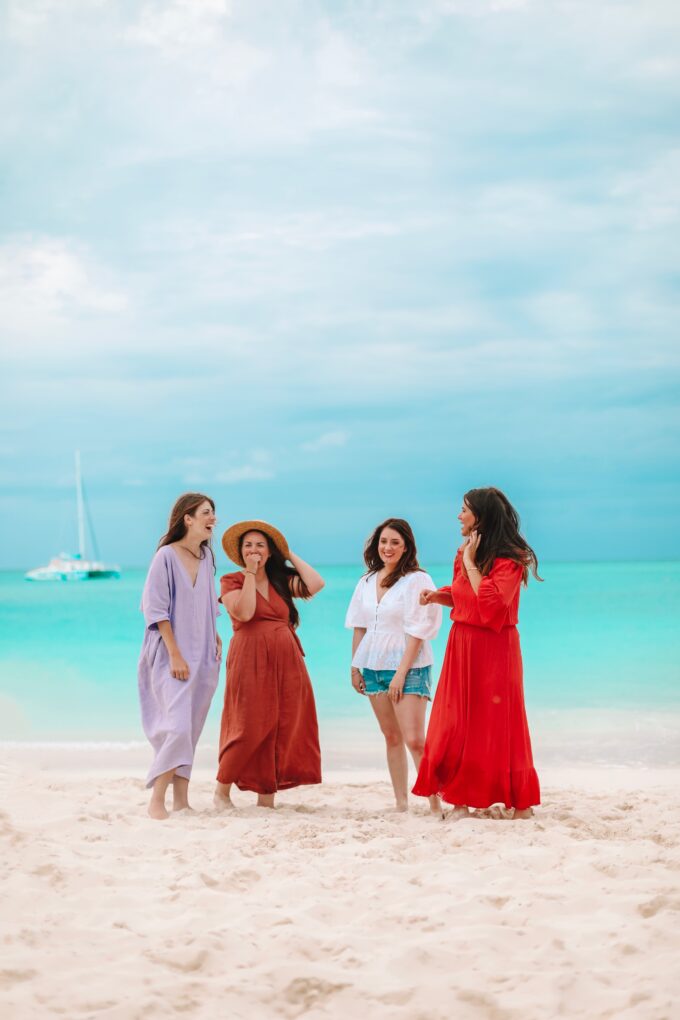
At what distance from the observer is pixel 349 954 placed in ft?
11.3

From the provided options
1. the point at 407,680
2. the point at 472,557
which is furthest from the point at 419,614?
the point at 472,557

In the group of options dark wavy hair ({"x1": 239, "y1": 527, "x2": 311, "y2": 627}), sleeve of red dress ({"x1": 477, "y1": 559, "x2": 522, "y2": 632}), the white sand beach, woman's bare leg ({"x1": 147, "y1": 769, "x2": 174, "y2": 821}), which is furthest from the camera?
dark wavy hair ({"x1": 239, "y1": 527, "x2": 311, "y2": 627})

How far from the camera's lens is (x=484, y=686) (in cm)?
543

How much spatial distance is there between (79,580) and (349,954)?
70149 millimetres

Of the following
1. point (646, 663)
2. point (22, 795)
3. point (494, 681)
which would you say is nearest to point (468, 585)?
point (494, 681)

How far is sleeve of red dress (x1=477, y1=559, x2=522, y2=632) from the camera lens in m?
5.30

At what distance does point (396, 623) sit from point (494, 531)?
31.9 inches

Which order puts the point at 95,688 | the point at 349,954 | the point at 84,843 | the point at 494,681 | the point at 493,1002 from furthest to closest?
the point at 95,688, the point at 494,681, the point at 84,843, the point at 349,954, the point at 493,1002

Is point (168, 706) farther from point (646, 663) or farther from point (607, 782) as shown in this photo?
point (646, 663)

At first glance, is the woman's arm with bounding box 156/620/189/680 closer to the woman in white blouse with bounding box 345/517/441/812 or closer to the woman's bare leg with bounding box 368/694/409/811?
the woman in white blouse with bounding box 345/517/441/812

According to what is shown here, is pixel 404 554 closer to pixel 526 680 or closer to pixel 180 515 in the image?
pixel 180 515

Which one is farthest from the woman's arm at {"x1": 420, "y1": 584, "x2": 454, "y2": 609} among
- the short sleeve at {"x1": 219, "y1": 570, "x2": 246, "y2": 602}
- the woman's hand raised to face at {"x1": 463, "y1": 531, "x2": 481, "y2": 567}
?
the short sleeve at {"x1": 219, "y1": 570, "x2": 246, "y2": 602}

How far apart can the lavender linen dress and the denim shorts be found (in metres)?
0.91

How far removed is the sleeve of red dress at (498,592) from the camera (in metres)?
5.30
